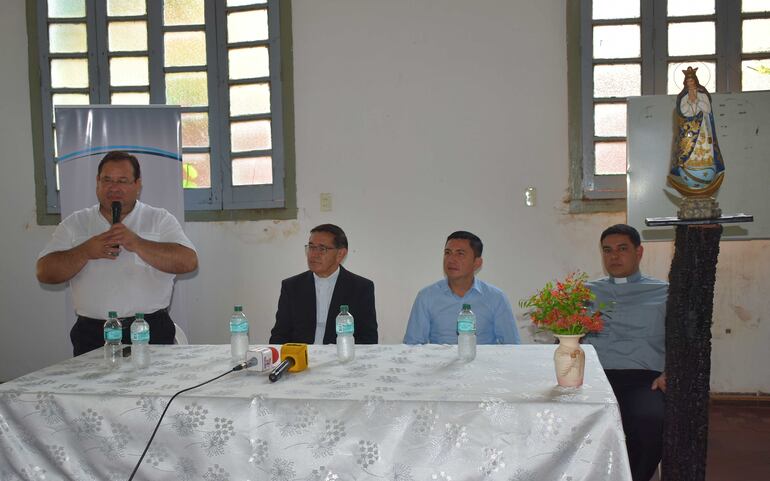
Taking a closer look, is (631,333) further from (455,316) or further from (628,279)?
(455,316)

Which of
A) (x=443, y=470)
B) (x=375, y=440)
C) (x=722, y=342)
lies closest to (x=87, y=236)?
(x=375, y=440)

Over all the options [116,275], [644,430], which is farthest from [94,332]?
[644,430]

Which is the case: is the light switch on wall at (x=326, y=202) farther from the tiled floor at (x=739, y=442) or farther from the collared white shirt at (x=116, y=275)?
the tiled floor at (x=739, y=442)

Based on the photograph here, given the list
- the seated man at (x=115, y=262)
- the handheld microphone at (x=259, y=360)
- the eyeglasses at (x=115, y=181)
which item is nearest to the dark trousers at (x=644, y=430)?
the handheld microphone at (x=259, y=360)

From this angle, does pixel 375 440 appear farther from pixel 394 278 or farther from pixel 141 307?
pixel 394 278

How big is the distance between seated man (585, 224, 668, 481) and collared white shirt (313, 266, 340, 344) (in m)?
1.35

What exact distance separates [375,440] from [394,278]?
9.08 ft

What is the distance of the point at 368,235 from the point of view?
4531 mm

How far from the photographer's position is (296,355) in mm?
2180

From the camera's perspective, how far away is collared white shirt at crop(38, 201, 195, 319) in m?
2.96

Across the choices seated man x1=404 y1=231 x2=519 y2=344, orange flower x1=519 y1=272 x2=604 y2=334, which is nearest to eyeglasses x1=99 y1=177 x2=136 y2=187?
seated man x1=404 y1=231 x2=519 y2=344

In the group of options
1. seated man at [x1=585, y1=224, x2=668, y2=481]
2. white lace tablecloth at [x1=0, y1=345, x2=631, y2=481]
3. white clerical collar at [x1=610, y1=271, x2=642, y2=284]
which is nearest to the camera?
white lace tablecloth at [x1=0, y1=345, x2=631, y2=481]

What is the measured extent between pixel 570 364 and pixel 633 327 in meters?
1.33

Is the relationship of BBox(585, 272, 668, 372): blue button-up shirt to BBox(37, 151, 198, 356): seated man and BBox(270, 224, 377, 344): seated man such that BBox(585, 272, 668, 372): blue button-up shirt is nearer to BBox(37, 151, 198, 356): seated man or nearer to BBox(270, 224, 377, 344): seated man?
BBox(270, 224, 377, 344): seated man
